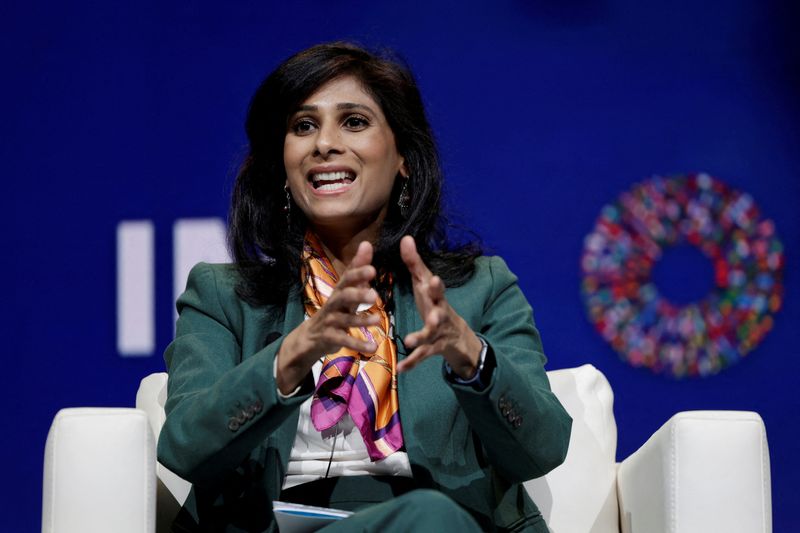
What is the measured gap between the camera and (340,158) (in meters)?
1.91

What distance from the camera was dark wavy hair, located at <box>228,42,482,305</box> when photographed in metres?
1.96

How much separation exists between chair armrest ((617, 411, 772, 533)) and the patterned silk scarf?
418 mm

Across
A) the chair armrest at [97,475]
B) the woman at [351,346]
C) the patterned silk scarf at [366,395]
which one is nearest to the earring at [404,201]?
the woman at [351,346]


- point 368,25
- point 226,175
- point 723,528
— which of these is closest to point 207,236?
point 226,175

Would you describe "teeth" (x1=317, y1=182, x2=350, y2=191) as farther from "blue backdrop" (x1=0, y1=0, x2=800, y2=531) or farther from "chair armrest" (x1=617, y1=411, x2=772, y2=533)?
"blue backdrop" (x1=0, y1=0, x2=800, y2=531)

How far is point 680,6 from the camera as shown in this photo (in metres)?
3.46

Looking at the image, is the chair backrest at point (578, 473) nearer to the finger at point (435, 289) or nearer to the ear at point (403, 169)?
the ear at point (403, 169)

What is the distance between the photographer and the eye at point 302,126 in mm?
1967

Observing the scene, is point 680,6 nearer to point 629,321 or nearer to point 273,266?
point 629,321

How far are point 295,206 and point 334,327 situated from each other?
1.93 ft

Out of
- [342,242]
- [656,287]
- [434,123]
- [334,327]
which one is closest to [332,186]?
[342,242]

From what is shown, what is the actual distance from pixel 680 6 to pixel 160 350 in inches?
75.0

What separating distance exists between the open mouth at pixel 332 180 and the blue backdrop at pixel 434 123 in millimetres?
1527

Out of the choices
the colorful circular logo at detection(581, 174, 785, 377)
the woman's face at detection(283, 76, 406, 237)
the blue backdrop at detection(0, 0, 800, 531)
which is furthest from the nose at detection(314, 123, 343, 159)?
the colorful circular logo at detection(581, 174, 785, 377)
